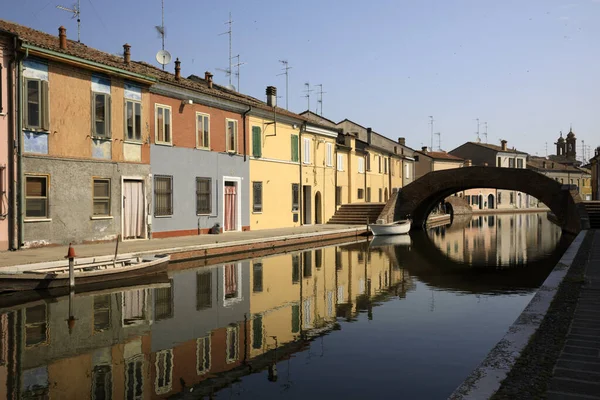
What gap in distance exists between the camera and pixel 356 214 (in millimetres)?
39938

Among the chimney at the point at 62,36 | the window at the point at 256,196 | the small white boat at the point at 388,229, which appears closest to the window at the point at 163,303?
the chimney at the point at 62,36

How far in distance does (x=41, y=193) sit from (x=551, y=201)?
32.4m

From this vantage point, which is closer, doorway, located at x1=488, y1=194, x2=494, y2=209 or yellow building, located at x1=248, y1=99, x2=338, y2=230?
yellow building, located at x1=248, y1=99, x2=338, y2=230

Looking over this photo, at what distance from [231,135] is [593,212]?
2358cm

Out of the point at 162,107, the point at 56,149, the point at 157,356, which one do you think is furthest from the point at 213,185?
the point at 157,356

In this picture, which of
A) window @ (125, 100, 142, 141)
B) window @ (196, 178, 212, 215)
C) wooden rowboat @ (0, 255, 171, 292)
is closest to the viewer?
wooden rowboat @ (0, 255, 171, 292)

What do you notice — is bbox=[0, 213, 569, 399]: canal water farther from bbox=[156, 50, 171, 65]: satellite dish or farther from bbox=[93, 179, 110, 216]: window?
bbox=[156, 50, 171, 65]: satellite dish

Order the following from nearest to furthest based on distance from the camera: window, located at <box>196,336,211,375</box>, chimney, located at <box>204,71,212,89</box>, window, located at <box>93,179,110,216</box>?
1. window, located at <box>196,336,211,375</box>
2. window, located at <box>93,179,110,216</box>
3. chimney, located at <box>204,71,212,89</box>

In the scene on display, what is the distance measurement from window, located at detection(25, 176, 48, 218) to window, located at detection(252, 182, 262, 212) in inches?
523

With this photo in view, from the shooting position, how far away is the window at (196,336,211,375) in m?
7.35

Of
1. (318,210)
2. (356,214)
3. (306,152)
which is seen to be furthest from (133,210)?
(356,214)

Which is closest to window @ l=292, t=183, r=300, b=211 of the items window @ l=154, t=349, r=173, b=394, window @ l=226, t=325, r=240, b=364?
window @ l=226, t=325, r=240, b=364

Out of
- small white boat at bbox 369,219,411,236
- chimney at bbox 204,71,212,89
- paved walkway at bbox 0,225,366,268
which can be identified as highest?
chimney at bbox 204,71,212,89

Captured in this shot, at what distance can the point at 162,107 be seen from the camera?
2370 cm
